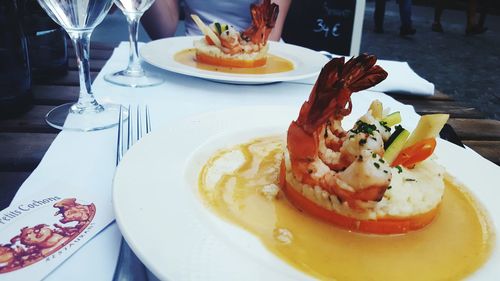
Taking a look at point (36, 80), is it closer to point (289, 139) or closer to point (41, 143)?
point (41, 143)

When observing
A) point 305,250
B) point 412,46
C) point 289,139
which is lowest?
point 412,46

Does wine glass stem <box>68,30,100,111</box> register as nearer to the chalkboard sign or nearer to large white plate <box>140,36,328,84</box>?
large white plate <box>140,36,328,84</box>

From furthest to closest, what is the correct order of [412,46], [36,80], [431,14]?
[431,14], [412,46], [36,80]

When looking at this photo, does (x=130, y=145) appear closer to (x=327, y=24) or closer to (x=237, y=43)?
(x=237, y=43)

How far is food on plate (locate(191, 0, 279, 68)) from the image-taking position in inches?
56.4

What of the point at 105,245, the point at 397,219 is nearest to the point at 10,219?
the point at 105,245

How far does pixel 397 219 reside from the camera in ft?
2.26

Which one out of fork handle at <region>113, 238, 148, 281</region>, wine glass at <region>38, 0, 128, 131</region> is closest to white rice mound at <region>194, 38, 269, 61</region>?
wine glass at <region>38, 0, 128, 131</region>

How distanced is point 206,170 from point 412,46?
686 cm

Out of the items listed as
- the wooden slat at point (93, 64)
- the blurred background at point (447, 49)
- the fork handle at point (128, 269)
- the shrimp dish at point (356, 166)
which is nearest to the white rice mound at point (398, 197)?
the shrimp dish at point (356, 166)

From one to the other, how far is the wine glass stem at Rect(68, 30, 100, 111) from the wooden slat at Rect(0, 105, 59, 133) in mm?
82

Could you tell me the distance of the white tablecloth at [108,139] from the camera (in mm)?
586

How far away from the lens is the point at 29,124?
1002 mm

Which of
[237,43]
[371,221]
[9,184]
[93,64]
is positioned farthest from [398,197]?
[93,64]
